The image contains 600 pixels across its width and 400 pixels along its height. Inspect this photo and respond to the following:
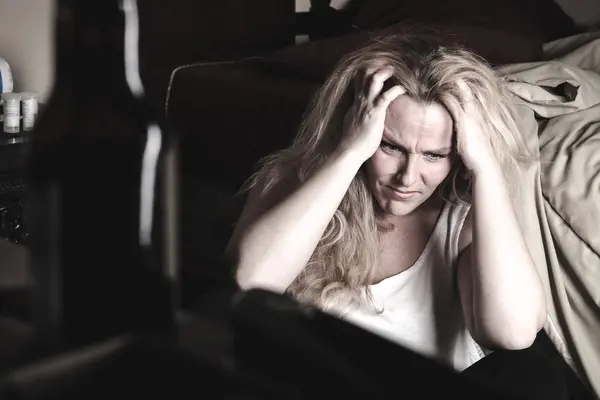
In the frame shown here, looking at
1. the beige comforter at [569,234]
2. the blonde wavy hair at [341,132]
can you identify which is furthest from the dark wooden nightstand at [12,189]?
the beige comforter at [569,234]

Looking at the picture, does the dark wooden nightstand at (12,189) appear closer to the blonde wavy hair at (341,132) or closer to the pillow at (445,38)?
the pillow at (445,38)

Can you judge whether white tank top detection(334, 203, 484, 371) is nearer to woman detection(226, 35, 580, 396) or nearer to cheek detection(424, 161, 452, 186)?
woman detection(226, 35, 580, 396)

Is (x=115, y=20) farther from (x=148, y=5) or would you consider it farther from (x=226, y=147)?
(x=148, y=5)

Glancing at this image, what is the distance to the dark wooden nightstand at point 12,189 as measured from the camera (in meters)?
1.94

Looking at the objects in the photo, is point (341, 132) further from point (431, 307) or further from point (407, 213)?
point (431, 307)

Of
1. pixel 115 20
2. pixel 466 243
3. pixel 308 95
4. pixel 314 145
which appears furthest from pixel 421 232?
pixel 115 20

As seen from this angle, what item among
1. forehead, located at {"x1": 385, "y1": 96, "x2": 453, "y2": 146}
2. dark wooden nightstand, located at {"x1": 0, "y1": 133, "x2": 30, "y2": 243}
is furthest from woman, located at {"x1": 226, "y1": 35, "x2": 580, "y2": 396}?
dark wooden nightstand, located at {"x1": 0, "y1": 133, "x2": 30, "y2": 243}

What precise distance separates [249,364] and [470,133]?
733 mm

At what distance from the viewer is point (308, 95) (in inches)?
74.0

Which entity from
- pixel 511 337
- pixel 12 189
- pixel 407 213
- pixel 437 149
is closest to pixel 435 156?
pixel 437 149

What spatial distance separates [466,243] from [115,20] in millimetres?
954

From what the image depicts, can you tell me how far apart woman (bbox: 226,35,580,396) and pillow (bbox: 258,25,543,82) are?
28.5 inches

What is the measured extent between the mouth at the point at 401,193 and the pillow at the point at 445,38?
79 cm

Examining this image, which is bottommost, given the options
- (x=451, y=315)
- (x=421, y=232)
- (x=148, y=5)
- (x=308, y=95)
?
(x=451, y=315)
